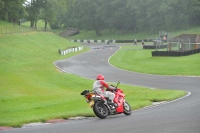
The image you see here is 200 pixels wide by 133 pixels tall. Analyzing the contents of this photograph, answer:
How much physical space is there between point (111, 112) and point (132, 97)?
21.9 ft

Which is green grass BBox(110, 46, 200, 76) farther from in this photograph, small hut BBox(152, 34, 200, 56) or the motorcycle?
the motorcycle

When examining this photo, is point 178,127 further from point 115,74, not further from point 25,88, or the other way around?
point 115,74

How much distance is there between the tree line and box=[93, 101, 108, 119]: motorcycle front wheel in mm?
75577

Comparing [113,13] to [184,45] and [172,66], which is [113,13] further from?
[172,66]

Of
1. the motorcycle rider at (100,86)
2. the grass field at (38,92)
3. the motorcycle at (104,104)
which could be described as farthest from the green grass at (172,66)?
the motorcycle rider at (100,86)

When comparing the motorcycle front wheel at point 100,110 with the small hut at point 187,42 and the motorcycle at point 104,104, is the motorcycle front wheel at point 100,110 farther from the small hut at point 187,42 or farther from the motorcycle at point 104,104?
the small hut at point 187,42

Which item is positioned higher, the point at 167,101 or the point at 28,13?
the point at 28,13

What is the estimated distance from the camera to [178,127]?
13.4 metres

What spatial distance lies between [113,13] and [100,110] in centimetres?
12841

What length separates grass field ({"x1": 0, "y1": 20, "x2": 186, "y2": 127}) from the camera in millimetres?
17141

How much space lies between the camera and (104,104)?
16.5m

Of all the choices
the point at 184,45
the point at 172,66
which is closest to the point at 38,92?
the point at 172,66

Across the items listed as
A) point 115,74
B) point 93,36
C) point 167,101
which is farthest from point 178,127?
point 93,36

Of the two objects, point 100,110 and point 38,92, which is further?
point 38,92
